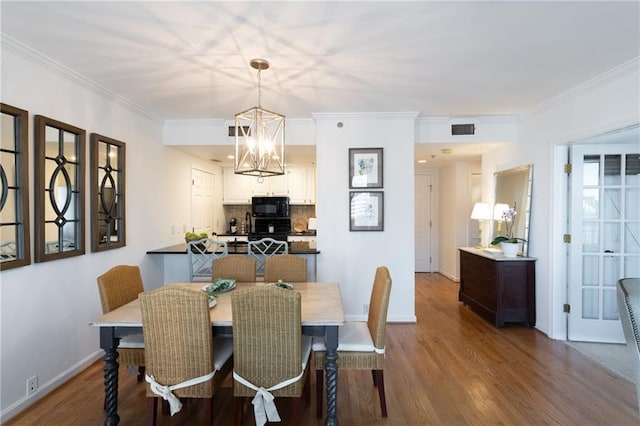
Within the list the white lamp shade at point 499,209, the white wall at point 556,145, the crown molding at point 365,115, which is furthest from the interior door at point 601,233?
the crown molding at point 365,115

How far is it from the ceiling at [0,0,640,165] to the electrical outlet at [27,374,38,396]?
2331 mm

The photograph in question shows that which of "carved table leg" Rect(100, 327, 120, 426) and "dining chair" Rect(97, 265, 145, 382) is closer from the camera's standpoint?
"carved table leg" Rect(100, 327, 120, 426)

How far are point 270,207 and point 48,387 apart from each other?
151 inches

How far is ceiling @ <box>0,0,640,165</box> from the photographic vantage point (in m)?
1.86

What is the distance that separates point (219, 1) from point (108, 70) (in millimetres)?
1460

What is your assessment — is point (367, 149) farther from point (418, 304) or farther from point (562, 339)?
point (562, 339)

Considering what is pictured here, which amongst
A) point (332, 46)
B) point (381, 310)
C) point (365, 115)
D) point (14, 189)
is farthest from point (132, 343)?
point (365, 115)

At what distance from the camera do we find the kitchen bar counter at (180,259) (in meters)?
3.76

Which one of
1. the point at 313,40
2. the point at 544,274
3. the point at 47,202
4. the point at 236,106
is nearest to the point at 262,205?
the point at 236,106

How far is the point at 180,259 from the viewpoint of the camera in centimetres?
405

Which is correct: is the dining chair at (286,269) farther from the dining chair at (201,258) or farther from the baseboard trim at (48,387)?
the baseboard trim at (48,387)

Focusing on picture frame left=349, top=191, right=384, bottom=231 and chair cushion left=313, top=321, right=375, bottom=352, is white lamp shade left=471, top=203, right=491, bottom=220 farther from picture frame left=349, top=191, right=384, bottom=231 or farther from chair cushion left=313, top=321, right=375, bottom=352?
chair cushion left=313, top=321, right=375, bottom=352

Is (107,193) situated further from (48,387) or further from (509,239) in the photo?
(509,239)

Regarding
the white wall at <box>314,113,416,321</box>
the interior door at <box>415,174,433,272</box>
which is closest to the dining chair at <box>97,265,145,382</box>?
the white wall at <box>314,113,416,321</box>
